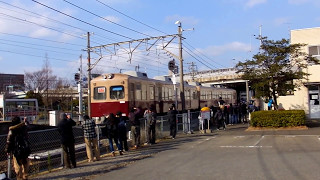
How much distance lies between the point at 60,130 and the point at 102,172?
1.77 meters

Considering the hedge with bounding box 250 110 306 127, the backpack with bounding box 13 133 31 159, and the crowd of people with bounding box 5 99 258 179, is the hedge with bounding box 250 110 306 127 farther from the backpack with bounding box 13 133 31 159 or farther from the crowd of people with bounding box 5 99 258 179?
the backpack with bounding box 13 133 31 159

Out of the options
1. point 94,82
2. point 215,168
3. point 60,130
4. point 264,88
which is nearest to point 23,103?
point 94,82

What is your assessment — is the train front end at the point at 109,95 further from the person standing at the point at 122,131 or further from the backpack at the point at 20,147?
the backpack at the point at 20,147

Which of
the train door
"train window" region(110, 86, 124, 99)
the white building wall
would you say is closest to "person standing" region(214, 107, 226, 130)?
"train window" region(110, 86, 124, 99)

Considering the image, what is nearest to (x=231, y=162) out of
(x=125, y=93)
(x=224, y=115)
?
(x=125, y=93)

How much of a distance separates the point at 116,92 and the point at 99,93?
132cm

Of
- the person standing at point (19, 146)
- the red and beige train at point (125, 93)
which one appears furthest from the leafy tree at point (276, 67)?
the person standing at point (19, 146)

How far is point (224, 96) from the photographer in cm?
4081

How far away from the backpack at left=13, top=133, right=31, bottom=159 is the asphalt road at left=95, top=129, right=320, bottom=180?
186cm

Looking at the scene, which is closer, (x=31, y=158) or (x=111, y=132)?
(x=31, y=158)

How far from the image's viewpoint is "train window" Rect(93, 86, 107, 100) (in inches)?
844

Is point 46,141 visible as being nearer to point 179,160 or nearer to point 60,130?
point 60,130

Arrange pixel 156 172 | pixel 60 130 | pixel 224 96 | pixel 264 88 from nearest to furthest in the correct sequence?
Answer: 1. pixel 156 172
2. pixel 60 130
3. pixel 264 88
4. pixel 224 96

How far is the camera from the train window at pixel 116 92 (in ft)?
67.9
